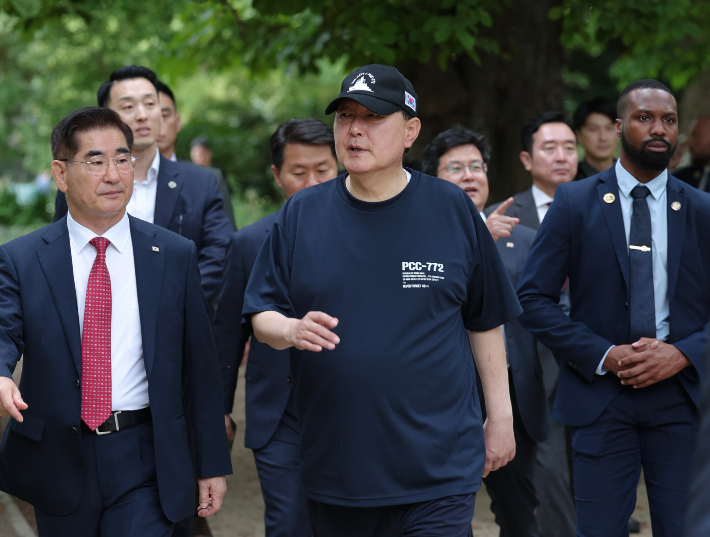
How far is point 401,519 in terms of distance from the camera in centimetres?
357

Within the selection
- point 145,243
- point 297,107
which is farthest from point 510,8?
point 297,107

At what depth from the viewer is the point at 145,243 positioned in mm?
4043

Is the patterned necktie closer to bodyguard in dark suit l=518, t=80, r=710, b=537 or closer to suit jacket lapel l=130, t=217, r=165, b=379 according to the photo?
suit jacket lapel l=130, t=217, r=165, b=379

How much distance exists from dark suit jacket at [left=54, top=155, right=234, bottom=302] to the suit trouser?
6.99ft

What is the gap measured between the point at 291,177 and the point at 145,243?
1591 mm

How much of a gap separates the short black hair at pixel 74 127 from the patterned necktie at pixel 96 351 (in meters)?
0.53

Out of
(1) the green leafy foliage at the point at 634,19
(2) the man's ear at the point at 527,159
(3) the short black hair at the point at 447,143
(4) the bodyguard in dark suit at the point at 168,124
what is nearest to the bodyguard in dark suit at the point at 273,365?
(3) the short black hair at the point at 447,143

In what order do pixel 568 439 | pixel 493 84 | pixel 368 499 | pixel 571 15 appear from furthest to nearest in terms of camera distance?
pixel 493 84
pixel 571 15
pixel 568 439
pixel 368 499

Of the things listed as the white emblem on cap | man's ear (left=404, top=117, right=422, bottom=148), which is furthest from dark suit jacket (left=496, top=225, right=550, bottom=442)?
the white emblem on cap

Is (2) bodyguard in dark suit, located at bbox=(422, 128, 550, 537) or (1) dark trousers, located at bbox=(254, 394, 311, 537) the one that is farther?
(2) bodyguard in dark suit, located at bbox=(422, 128, 550, 537)

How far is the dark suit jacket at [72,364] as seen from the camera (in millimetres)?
3756

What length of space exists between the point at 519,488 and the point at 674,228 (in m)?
1.85

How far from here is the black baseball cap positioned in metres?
3.59

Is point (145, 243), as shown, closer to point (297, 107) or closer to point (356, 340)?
point (356, 340)
